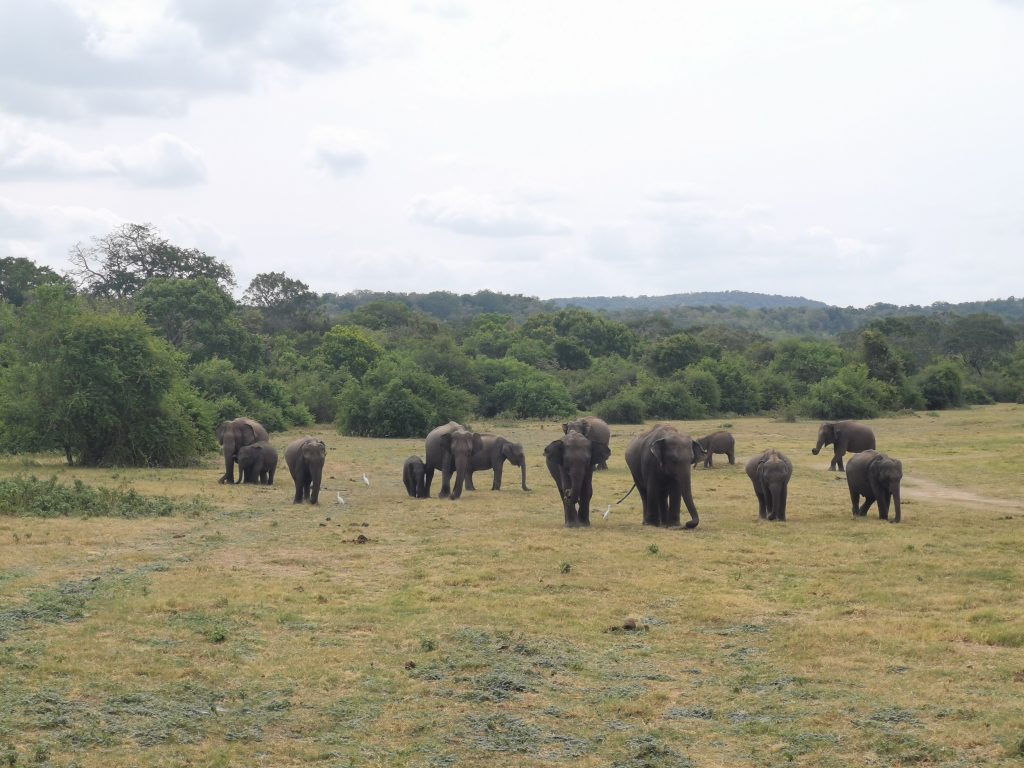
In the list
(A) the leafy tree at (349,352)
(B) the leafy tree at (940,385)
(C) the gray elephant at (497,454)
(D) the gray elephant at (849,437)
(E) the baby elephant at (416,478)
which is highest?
(A) the leafy tree at (349,352)

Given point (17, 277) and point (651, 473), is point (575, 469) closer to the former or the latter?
point (651, 473)

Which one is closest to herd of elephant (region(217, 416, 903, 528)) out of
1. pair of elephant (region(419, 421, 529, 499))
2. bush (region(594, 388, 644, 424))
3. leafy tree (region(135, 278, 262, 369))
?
pair of elephant (region(419, 421, 529, 499))

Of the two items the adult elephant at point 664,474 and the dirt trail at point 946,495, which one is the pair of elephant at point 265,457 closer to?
the adult elephant at point 664,474

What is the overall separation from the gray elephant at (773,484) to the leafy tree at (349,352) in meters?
43.4

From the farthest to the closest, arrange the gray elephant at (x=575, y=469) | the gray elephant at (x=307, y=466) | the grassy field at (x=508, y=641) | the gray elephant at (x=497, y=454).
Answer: the gray elephant at (x=497, y=454)
the gray elephant at (x=307, y=466)
the gray elephant at (x=575, y=469)
the grassy field at (x=508, y=641)

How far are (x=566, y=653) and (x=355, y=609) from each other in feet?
9.96

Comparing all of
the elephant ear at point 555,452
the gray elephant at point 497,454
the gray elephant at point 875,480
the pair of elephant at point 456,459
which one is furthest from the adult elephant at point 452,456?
the gray elephant at point 875,480

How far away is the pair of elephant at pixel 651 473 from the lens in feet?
65.8

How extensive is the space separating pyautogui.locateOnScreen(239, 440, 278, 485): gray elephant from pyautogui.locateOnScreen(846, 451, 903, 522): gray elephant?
13.7 metres

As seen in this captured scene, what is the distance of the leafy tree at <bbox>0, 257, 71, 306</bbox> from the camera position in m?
75.1

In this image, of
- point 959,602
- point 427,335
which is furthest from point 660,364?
point 959,602

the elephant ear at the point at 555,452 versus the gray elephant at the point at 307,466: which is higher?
the elephant ear at the point at 555,452

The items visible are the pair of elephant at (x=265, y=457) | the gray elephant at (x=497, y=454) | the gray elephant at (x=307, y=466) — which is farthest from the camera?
the gray elephant at (x=497, y=454)

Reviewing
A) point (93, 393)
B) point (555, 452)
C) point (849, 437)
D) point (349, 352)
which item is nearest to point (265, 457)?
point (93, 393)
